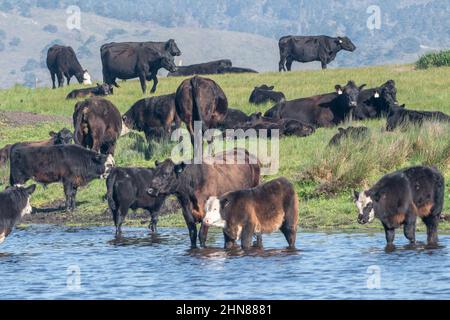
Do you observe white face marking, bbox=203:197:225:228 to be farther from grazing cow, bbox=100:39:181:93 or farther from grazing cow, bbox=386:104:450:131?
grazing cow, bbox=100:39:181:93

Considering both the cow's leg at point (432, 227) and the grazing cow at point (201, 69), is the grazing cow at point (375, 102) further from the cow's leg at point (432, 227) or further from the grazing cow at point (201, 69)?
the grazing cow at point (201, 69)

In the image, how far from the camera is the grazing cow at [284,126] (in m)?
29.0

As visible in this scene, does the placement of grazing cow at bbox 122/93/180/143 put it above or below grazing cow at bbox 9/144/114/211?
above

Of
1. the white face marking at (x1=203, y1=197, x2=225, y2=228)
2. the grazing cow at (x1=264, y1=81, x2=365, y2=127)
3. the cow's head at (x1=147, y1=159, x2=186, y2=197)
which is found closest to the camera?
the white face marking at (x1=203, y1=197, x2=225, y2=228)

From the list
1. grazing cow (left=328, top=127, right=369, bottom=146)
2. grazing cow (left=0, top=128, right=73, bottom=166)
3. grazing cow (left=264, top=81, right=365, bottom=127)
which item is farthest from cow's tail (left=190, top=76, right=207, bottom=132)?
grazing cow (left=264, top=81, right=365, bottom=127)

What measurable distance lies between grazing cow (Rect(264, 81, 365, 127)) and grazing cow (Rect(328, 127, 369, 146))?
495cm

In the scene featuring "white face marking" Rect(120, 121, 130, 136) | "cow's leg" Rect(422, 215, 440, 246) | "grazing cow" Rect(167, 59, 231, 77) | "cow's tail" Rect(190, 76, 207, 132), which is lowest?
"cow's leg" Rect(422, 215, 440, 246)

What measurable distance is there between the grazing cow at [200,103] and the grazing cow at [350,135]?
2.60m

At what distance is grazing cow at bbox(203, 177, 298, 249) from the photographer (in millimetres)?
16891

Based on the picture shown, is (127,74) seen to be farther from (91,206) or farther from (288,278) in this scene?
(288,278)

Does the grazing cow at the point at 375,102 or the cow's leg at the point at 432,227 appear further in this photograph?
the grazing cow at the point at 375,102

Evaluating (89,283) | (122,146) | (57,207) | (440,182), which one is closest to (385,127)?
(122,146)

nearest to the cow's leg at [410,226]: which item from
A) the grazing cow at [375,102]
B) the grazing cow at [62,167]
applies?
the grazing cow at [62,167]
